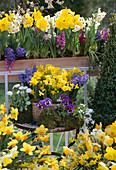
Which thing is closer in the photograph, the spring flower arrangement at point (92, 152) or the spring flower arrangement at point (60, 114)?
the spring flower arrangement at point (92, 152)

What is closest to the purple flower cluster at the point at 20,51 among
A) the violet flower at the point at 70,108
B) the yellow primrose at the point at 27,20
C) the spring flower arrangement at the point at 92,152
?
the yellow primrose at the point at 27,20

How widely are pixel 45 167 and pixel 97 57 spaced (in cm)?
129

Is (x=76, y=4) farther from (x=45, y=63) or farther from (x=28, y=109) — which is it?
(x=28, y=109)

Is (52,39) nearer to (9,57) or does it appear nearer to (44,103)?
(9,57)

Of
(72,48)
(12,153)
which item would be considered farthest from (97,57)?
(12,153)

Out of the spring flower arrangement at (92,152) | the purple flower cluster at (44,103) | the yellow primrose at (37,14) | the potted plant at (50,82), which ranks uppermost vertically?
the yellow primrose at (37,14)

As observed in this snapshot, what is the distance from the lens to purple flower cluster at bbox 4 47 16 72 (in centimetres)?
224

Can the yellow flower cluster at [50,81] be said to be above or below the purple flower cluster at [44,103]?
above

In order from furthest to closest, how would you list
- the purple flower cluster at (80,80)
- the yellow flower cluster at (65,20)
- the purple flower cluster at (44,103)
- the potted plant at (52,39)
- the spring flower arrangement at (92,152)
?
the potted plant at (52,39) → the yellow flower cluster at (65,20) → the purple flower cluster at (80,80) → the purple flower cluster at (44,103) → the spring flower arrangement at (92,152)

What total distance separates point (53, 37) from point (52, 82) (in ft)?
1.89

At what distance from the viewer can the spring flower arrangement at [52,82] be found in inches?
78.5

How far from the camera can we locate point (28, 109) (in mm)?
2098

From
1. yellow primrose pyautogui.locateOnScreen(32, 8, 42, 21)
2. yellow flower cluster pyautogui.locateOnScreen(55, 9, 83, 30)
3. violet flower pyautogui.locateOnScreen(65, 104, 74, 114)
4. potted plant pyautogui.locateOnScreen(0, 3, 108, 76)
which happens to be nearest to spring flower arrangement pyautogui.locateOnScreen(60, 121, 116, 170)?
violet flower pyautogui.locateOnScreen(65, 104, 74, 114)

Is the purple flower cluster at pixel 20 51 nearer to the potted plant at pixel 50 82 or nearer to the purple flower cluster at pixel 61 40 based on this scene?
the potted plant at pixel 50 82
